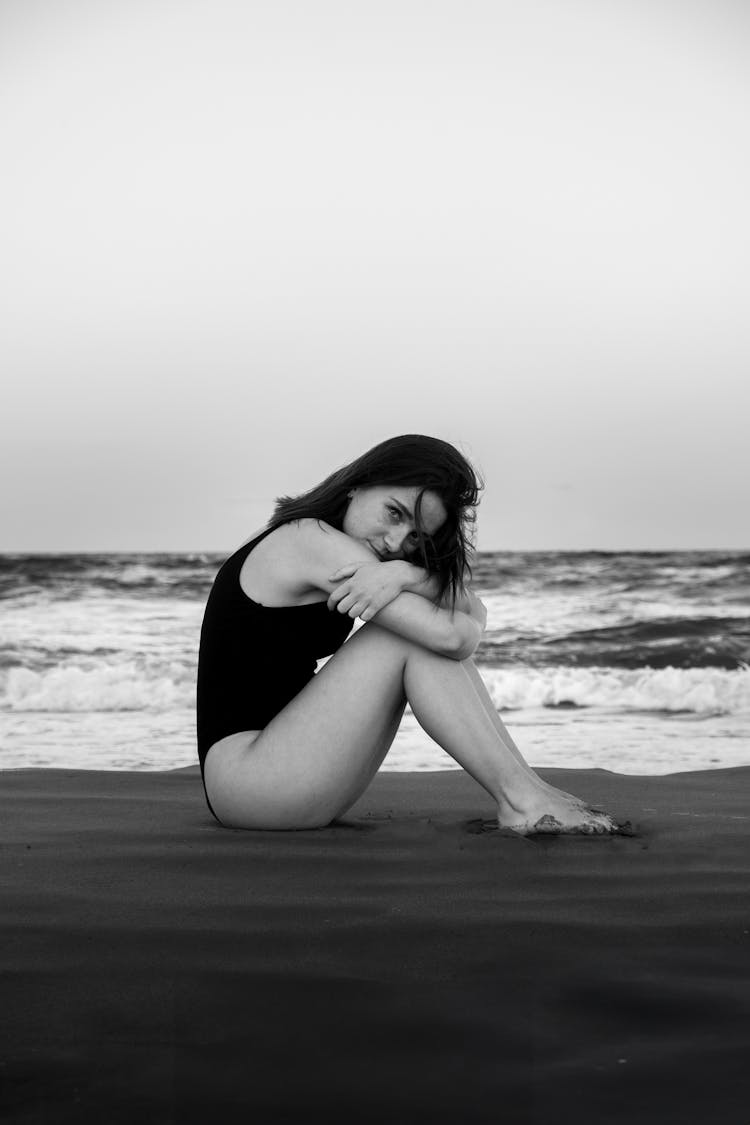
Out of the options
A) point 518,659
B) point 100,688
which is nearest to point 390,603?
point 100,688

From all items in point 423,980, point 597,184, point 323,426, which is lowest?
point 423,980

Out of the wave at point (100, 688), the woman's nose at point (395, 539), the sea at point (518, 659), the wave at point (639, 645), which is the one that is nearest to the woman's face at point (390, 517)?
the woman's nose at point (395, 539)

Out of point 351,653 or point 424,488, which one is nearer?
point 351,653

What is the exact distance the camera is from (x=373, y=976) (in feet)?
5.52

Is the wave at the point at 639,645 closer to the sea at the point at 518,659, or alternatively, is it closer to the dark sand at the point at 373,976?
the sea at the point at 518,659

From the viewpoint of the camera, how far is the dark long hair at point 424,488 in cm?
Answer: 287

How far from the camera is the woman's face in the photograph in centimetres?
289

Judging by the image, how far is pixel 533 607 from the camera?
1270cm

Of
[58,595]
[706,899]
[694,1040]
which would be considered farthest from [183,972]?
[58,595]

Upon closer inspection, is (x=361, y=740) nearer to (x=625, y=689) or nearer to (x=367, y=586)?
(x=367, y=586)

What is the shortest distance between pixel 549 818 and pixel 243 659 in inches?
34.1

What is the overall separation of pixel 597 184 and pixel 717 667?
5038mm

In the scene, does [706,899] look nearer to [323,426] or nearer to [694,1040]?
[694,1040]

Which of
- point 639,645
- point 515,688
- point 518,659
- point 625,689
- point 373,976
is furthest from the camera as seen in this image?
point 639,645
